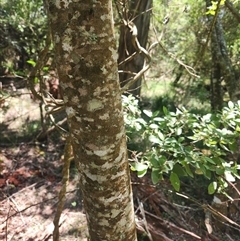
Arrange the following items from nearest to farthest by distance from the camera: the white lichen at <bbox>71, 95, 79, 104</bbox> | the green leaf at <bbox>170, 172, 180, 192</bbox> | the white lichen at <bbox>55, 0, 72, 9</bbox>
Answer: the white lichen at <bbox>55, 0, 72, 9</bbox>
the white lichen at <bbox>71, 95, 79, 104</bbox>
the green leaf at <bbox>170, 172, 180, 192</bbox>

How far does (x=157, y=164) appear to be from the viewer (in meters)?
1.48

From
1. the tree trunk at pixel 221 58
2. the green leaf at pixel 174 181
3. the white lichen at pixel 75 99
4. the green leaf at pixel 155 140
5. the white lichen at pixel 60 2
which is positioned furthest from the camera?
the tree trunk at pixel 221 58

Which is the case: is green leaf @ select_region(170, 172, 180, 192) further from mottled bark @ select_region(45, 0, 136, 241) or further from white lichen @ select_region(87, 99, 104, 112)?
white lichen @ select_region(87, 99, 104, 112)

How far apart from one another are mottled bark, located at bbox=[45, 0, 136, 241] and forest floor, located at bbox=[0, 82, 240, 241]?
97 cm

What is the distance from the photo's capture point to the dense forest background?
170 cm

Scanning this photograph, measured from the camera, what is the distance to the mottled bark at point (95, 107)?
853 millimetres

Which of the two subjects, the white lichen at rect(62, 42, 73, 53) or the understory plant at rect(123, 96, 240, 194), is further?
the understory plant at rect(123, 96, 240, 194)

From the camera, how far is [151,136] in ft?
5.53

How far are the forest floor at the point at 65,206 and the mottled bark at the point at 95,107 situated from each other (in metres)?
0.97

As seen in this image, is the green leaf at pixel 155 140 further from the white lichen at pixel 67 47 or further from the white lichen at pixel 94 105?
the white lichen at pixel 67 47

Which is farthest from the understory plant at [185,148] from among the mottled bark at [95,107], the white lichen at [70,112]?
the white lichen at [70,112]

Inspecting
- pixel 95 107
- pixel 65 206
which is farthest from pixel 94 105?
pixel 65 206

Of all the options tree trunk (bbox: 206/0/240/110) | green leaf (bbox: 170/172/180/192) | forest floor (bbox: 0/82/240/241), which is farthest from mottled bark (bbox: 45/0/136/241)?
tree trunk (bbox: 206/0/240/110)

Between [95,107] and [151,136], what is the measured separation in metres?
0.79
